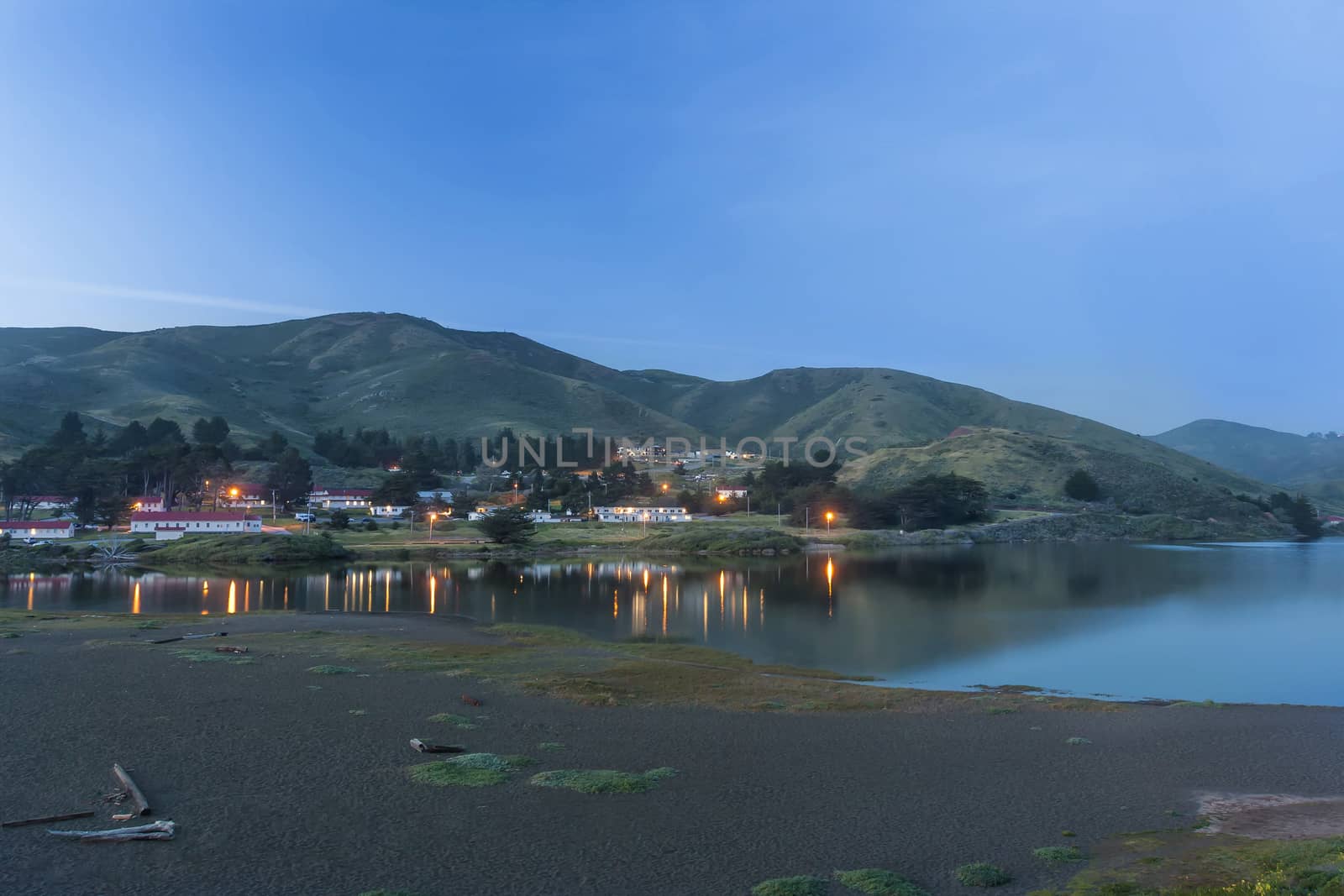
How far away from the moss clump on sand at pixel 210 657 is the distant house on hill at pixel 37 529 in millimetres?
73759

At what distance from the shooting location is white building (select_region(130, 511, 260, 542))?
86062 mm

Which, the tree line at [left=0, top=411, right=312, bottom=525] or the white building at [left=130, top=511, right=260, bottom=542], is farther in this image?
the tree line at [left=0, top=411, right=312, bottom=525]

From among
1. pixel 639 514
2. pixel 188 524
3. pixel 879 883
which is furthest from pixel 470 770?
pixel 639 514

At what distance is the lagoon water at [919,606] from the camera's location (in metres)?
29.1

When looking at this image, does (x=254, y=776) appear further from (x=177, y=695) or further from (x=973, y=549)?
(x=973, y=549)

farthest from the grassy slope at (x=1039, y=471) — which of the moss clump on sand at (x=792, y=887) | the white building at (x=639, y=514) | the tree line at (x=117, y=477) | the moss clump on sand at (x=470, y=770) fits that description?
the moss clump on sand at (x=792, y=887)

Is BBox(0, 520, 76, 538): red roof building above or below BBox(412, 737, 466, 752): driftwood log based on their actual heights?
above

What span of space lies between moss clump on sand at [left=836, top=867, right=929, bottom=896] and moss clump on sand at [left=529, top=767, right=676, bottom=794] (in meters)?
4.22

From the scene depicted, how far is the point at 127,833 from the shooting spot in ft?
35.3

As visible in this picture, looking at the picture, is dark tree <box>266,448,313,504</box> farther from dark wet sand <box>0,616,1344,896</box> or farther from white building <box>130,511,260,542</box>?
dark wet sand <box>0,616,1344,896</box>

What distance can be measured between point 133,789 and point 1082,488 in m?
141

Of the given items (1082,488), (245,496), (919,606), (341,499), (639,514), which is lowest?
(919,606)

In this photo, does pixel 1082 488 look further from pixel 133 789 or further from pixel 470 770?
pixel 133 789

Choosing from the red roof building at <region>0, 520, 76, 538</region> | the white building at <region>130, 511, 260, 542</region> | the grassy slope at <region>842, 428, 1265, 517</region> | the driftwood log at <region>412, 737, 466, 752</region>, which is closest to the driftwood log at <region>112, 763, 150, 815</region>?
the driftwood log at <region>412, 737, 466, 752</region>
